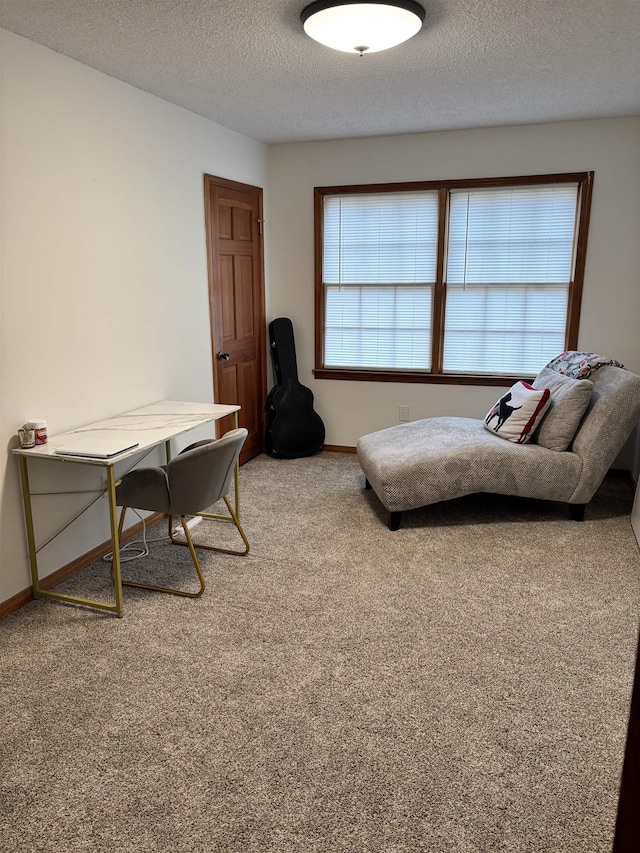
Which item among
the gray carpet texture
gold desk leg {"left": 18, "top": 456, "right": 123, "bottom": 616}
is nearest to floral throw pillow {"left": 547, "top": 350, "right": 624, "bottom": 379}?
the gray carpet texture

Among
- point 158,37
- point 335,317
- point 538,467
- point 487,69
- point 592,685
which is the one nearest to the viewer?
point 592,685

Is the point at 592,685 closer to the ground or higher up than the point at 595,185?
closer to the ground

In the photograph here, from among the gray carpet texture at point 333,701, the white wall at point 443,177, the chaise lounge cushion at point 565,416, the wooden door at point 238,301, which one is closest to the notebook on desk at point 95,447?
the gray carpet texture at point 333,701

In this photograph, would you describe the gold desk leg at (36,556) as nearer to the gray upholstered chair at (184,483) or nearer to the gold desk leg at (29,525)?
the gold desk leg at (29,525)

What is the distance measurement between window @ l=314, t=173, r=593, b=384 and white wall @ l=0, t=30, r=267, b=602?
1.34m

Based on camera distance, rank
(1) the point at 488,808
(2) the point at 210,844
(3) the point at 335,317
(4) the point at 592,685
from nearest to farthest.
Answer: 1. (2) the point at 210,844
2. (1) the point at 488,808
3. (4) the point at 592,685
4. (3) the point at 335,317

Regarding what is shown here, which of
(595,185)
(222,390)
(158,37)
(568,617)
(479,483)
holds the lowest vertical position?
(568,617)

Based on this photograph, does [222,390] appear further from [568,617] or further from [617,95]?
[617,95]

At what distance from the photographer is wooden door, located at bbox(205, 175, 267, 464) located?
4488mm

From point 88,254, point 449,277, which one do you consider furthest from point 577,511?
point 88,254

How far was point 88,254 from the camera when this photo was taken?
10.6 feet

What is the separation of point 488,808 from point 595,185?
13.5ft

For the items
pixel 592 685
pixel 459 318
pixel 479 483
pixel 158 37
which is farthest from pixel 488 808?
pixel 459 318

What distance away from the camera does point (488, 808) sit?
5.90 feet
